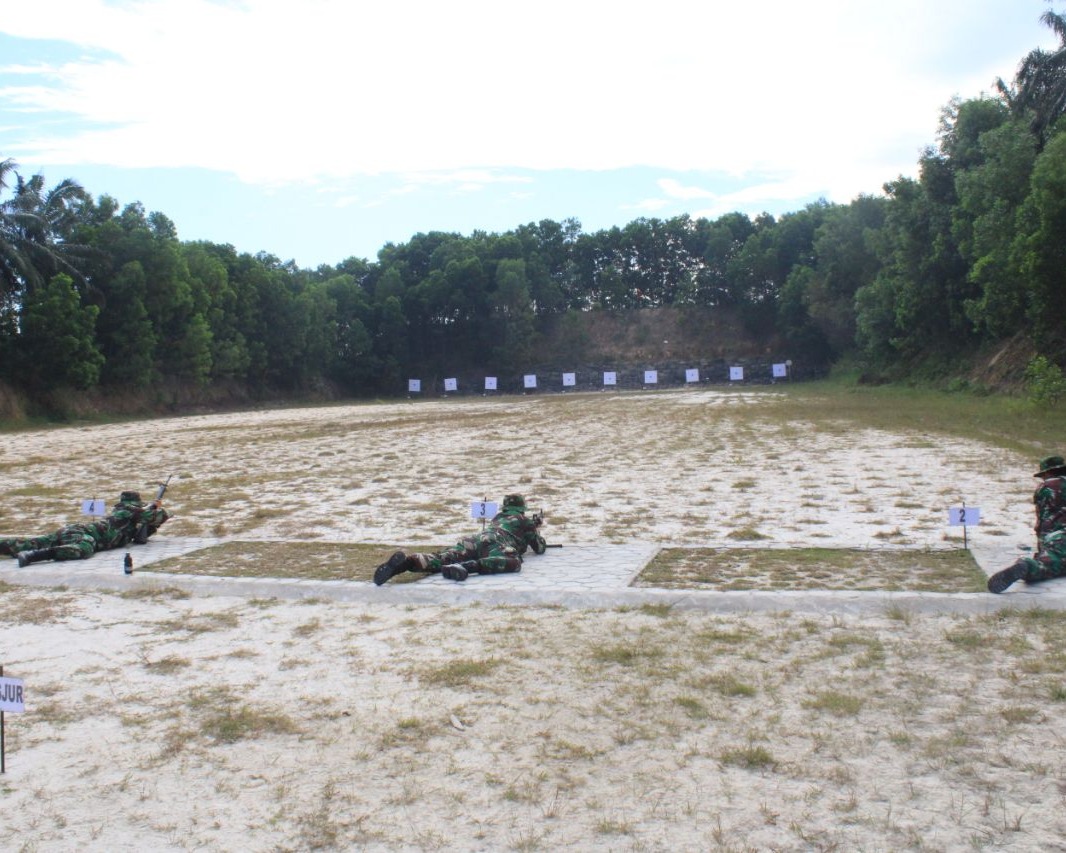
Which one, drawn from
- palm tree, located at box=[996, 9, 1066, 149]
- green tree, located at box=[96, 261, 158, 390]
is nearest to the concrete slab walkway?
palm tree, located at box=[996, 9, 1066, 149]

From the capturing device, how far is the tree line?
28.3 m

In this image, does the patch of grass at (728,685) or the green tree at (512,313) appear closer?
the patch of grass at (728,685)

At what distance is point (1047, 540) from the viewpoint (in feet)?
23.1

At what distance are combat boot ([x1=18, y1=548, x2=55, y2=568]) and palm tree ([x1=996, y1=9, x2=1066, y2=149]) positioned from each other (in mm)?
27638

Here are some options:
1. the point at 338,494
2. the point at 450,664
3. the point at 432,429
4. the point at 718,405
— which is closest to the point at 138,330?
the point at 432,429

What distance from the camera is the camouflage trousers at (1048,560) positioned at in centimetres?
665

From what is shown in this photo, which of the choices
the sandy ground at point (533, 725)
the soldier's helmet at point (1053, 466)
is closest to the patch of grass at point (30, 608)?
the sandy ground at point (533, 725)

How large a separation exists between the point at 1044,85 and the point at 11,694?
103 ft

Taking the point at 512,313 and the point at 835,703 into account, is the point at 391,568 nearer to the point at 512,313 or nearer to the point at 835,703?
the point at 835,703

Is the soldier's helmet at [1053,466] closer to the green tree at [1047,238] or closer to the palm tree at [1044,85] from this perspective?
the green tree at [1047,238]

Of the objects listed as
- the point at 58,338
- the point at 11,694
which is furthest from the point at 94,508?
the point at 58,338

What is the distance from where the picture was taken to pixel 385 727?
180 inches

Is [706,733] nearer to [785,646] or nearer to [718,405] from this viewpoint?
[785,646]

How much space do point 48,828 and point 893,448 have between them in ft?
49.6
